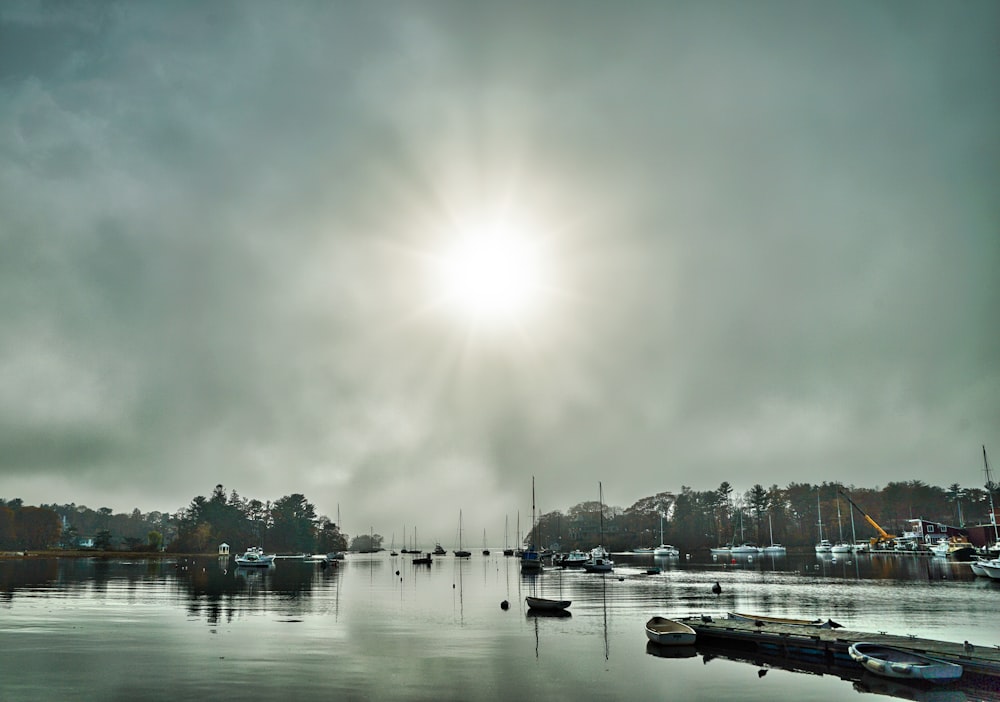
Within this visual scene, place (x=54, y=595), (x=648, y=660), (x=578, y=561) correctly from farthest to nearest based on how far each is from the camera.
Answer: (x=578, y=561) < (x=54, y=595) < (x=648, y=660)

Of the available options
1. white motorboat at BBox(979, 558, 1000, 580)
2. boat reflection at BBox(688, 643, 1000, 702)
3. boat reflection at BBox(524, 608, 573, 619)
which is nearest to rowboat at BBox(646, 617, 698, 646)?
boat reflection at BBox(688, 643, 1000, 702)

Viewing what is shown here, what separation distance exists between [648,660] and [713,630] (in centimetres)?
908

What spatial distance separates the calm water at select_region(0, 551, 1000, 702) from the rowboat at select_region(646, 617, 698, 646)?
38.8 inches

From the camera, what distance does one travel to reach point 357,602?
8506 centimetres

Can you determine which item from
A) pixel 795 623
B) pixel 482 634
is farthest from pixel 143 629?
pixel 795 623

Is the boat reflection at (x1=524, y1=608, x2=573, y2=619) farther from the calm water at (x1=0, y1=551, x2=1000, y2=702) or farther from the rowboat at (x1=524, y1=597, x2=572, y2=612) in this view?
the calm water at (x1=0, y1=551, x2=1000, y2=702)

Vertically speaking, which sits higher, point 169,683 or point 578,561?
point 169,683

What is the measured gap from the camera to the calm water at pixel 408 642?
1339 inches

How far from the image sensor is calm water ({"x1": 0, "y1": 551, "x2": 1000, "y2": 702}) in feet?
112

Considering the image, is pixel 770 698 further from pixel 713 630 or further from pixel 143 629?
pixel 143 629

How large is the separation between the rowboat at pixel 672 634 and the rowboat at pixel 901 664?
A: 36.2 ft

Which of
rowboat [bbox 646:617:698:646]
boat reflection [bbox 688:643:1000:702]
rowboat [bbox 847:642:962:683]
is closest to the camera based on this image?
boat reflection [bbox 688:643:1000:702]

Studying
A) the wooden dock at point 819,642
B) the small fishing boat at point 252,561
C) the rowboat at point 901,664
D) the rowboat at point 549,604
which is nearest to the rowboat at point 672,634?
the wooden dock at point 819,642

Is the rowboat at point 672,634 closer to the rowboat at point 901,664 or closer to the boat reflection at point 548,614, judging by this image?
the rowboat at point 901,664
